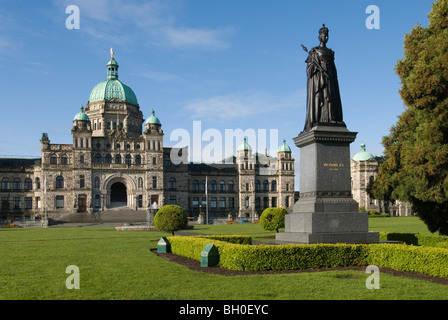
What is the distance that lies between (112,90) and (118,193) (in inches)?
804

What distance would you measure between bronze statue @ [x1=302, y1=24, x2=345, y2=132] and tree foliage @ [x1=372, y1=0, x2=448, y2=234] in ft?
17.8

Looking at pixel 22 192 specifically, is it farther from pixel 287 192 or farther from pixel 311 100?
pixel 311 100

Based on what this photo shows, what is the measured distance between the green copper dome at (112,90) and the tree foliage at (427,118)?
242 ft

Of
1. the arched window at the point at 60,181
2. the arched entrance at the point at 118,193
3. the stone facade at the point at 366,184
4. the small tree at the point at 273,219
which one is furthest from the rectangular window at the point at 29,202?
the stone facade at the point at 366,184

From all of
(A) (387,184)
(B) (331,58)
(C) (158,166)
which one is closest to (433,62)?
(B) (331,58)

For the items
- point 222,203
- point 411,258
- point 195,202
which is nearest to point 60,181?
point 195,202

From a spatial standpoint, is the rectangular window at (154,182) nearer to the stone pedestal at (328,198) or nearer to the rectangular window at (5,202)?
the rectangular window at (5,202)

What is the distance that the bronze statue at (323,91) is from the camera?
1794 cm

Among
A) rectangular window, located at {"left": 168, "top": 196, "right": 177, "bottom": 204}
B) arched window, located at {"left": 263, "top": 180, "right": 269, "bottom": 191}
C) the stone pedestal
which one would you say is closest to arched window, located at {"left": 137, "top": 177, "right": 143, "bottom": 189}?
rectangular window, located at {"left": 168, "top": 196, "right": 177, "bottom": 204}

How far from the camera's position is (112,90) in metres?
93.2

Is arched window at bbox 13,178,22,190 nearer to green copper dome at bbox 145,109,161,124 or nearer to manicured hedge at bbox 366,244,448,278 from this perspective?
green copper dome at bbox 145,109,161,124

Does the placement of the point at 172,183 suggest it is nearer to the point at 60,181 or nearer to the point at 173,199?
the point at 173,199

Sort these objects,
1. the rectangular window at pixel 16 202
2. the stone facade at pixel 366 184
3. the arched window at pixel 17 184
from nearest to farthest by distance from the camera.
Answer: the rectangular window at pixel 16 202
the arched window at pixel 17 184
the stone facade at pixel 366 184

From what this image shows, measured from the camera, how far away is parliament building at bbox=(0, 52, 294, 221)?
8250 centimetres
